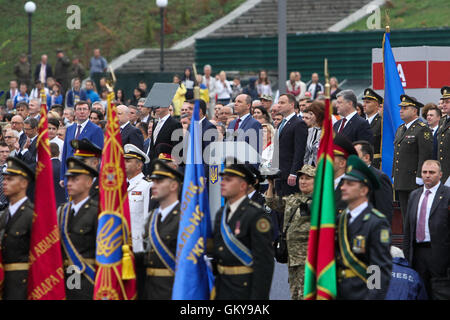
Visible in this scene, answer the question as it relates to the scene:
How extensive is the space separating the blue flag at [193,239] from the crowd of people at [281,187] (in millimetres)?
166

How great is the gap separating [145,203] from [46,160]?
5.70 ft

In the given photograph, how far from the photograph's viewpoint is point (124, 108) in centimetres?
1386

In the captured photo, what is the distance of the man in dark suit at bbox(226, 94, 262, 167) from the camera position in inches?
522

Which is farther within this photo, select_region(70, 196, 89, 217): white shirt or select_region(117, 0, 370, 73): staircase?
select_region(117, 0, 370, 73): staircase

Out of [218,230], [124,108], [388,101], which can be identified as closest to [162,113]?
[124,108]

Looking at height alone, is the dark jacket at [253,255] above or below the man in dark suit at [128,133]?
below

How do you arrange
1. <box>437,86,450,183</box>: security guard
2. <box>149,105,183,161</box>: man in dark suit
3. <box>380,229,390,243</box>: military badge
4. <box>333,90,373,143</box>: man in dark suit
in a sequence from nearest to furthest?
<box>380,229,390,243</box>: military badge → <box>333,90,373,143</box>: man in dark suit → <box>437,86,450,183</box>: security guard → <box>149,105,183,161</box>: man in dark suit

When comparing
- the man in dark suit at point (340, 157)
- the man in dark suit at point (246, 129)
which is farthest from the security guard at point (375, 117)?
the man in dark suit at point (340, 157)

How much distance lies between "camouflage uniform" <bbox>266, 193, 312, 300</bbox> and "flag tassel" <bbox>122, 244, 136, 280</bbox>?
5.71 feet

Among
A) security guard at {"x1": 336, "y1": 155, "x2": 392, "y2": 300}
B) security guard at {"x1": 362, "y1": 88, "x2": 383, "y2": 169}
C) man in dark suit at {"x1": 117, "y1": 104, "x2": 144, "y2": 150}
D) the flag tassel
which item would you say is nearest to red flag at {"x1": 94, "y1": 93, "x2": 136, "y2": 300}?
the flag tassel

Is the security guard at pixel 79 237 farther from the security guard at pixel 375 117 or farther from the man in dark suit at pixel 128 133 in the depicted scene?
the security guard at pixel 375 117

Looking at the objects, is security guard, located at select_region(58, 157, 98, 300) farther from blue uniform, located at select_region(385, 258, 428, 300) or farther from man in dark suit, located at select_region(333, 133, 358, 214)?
blue uniform, located at select_region(385, 258, 428, 300)

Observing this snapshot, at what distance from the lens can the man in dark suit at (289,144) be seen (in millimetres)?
12320
